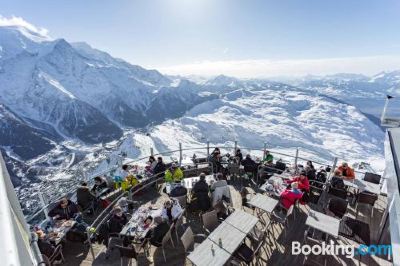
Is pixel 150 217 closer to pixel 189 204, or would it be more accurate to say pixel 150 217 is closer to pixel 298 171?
pixel 189 204

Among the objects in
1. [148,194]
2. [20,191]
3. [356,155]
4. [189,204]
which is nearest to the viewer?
[189,204]

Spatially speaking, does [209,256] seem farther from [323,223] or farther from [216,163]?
[216,163]

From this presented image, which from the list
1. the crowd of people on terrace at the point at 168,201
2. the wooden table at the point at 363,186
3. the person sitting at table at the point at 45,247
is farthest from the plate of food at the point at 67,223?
the wooden table at the point at 363,186

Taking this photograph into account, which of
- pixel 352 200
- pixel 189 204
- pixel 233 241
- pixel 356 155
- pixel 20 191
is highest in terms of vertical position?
pixel 233 241

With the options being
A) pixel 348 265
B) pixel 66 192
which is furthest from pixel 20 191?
pixel 348 265

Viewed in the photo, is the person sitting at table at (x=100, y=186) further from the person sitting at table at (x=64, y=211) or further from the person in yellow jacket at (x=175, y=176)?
the person in yellow jacket at (x=175, y=176)

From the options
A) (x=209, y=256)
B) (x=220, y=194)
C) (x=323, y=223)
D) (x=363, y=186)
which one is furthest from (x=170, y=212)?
(x=363, y=186)

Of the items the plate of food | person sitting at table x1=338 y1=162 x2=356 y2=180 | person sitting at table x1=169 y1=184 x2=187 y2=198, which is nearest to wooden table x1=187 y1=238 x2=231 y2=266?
person sitting at table x1=169 y1=184 x2=187 y2=198

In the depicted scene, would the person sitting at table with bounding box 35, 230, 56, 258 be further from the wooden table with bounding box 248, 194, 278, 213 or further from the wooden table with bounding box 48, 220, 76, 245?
the wooden table with bounding box 248, 194, 278, 213
